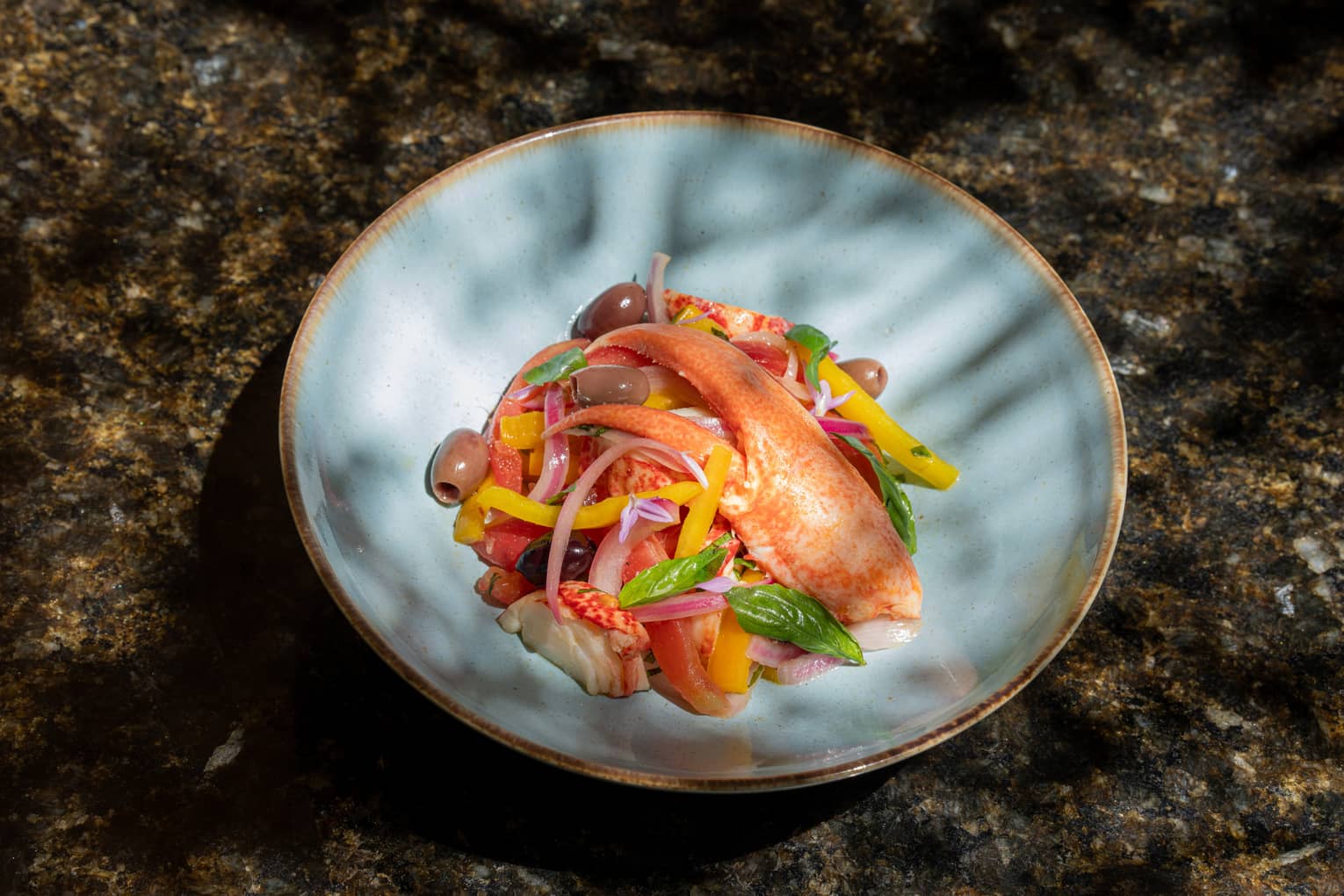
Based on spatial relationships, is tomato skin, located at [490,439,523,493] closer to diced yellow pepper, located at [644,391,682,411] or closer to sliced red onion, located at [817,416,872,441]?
diced yellow pepper, located at [644,391,682,411]

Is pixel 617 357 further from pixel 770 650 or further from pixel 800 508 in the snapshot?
pixel 770 650

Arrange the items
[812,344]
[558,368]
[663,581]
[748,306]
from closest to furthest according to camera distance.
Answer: [663,581], [558,368], [812,344], [748,306]

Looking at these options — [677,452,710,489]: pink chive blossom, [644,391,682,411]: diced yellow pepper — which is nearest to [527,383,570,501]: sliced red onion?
[644,391,682,411]: diced yellow pepper

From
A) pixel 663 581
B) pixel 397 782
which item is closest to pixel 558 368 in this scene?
pixel 663 581

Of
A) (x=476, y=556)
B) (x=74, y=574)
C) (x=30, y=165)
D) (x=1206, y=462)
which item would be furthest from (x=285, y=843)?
(x=1206, y=462)

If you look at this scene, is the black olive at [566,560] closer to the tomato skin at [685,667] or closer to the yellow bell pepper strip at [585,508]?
the yellow bell pepper strip at [585,508]

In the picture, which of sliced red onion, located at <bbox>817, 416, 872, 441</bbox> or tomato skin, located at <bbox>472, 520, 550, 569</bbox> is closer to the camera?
tomato skin, located at <bbox>472, 520, 550, 569</bbox>

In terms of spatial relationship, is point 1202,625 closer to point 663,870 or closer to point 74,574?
point 663,870
